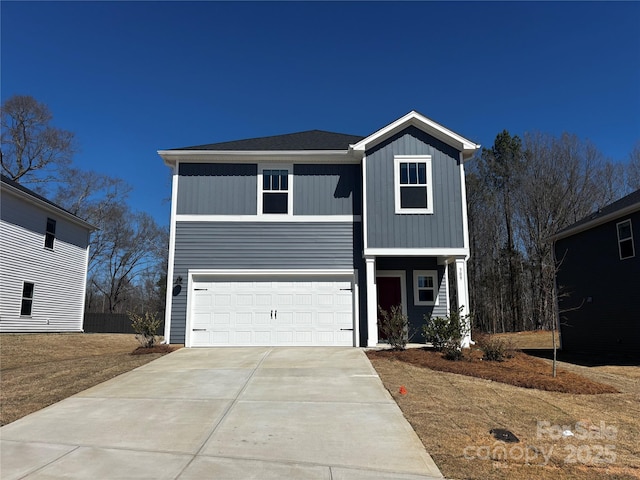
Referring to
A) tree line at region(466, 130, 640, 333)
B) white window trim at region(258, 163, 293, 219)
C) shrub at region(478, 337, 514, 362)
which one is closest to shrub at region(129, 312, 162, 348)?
→ white window trim at region(258, 163, 293, 219)

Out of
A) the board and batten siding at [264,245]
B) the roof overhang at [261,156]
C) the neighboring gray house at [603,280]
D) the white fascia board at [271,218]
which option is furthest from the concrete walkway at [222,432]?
the neighboring gray house at [603,280]

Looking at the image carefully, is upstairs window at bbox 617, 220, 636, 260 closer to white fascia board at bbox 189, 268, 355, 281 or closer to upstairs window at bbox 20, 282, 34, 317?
white fascia board at bbox 189, 268, 355, 281

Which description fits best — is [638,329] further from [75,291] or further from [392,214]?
[75,291]

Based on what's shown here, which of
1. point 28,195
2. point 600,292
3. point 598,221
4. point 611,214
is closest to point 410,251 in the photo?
point 611,214

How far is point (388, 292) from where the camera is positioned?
14234 millimetres

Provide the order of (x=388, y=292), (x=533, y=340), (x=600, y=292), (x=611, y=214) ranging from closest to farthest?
(x=388, y=292) → (x=611, y=214) → (x=600, y=292) → (x=533, y=340)

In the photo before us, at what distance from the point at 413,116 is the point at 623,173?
21.8 metres

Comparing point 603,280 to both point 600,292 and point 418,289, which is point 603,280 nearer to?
point 600,292

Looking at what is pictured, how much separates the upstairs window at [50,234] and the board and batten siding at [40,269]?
0.23 m

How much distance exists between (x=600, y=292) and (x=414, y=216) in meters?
7.87

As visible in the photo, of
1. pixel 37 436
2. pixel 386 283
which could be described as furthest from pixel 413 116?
pixel 37 436

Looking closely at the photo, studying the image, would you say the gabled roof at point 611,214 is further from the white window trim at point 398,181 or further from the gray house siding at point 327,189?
the gray house siding at point 327,189

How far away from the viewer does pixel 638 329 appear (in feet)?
45.3

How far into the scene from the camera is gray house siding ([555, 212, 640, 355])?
1412 cm
